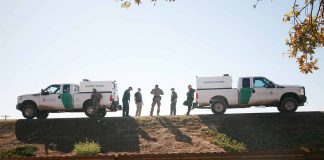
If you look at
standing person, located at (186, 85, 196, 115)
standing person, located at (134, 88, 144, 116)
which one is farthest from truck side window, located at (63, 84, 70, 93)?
standing person, located at (186, 85, 196, 115)

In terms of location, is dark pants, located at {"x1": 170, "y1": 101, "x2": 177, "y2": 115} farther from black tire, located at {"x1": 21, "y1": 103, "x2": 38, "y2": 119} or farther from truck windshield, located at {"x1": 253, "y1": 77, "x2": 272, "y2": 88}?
black tire, located at {"x1": 21, "y1": 103, "x2": 38, "y2": 119}

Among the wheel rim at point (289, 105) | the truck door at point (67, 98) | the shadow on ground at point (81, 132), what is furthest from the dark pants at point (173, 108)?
the wheel rim at point (289, 105)

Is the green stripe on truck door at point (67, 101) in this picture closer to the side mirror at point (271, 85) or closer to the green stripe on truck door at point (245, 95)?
the green stripe on truck door at point (245, 95)

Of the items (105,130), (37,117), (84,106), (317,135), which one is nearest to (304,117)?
(317,135)

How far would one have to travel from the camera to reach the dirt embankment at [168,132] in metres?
18.2

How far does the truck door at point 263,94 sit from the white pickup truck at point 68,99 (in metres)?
8.03

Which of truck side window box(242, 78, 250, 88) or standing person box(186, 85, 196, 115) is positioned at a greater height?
truck side window box(242, 78, 250, 88)

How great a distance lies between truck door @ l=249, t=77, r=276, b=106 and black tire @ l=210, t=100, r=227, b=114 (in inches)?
59.3

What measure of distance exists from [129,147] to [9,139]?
6.72 metres

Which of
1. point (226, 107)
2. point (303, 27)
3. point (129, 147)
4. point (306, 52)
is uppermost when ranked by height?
point (303, 27)

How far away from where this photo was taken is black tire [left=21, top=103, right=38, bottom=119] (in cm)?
2291

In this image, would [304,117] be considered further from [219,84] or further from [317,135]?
[219,84]

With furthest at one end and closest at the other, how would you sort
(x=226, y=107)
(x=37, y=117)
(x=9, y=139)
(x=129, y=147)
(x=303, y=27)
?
(x=37, y=117) → (x=226, y=107) → (x=9, y=139) → (x=129, y=147) → (x=303, y=27)

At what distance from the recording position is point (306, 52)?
1345 centimetres
